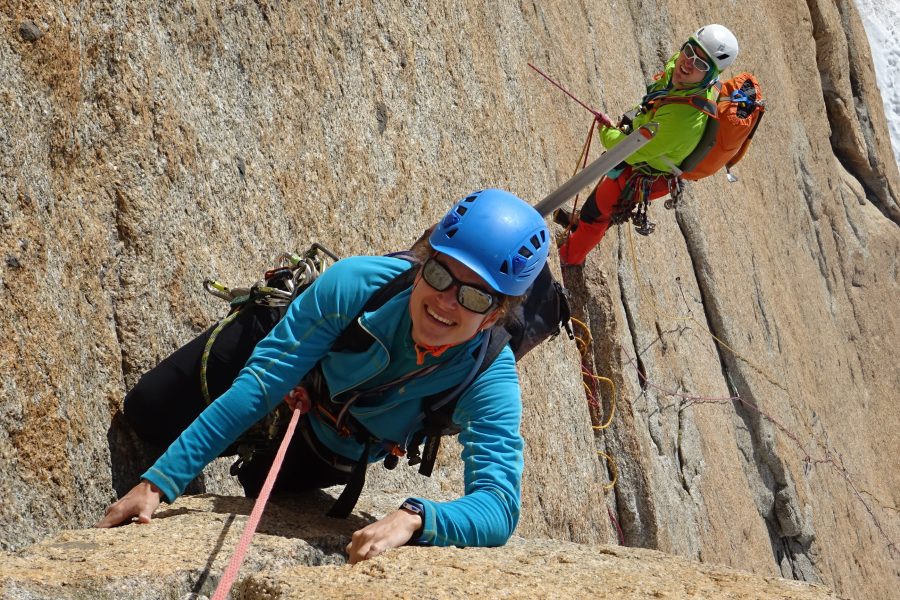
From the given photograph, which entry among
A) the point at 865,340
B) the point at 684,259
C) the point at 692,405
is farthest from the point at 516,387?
the point at 865,340

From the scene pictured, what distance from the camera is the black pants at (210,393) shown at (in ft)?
12.1

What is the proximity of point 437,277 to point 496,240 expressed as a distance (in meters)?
0.22

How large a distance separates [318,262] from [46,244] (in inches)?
42.4

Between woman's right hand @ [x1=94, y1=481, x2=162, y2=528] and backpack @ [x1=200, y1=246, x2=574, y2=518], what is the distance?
54 centimetres

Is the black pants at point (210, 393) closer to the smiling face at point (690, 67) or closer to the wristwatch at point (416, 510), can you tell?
the wristwatch at point (416, 510)

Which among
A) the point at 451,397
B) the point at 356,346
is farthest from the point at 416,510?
the point at 356,346

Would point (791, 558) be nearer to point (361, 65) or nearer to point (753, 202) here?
point (753, 202)

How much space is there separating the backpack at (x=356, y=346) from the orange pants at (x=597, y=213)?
5373 millimetres

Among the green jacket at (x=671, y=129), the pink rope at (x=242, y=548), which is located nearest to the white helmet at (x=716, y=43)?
the green jacket at (x=671, y=129)

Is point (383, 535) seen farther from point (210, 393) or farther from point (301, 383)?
point (210, 393)

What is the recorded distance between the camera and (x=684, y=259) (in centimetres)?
1250

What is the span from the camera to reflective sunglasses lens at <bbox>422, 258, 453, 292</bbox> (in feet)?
10.4

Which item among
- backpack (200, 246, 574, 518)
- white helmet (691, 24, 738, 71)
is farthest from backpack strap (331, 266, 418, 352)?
white helmet (691, 24, 738, 71)

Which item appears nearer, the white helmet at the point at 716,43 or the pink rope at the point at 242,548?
the pink rope at the point at 242,548
